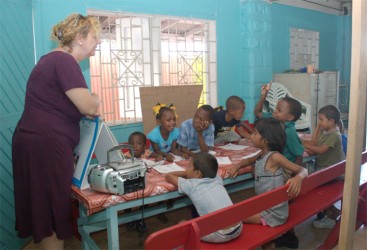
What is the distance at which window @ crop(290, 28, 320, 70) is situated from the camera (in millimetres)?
6495

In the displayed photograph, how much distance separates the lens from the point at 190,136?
9.88ft

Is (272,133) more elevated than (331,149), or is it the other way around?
(272,133)

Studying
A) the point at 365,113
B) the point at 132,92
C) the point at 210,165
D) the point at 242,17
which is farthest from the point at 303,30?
the point at 365,113

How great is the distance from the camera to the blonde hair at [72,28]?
1.92m

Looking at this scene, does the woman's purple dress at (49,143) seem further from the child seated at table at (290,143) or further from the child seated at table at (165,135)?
the child seated at table at (290,143)

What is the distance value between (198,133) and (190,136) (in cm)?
10

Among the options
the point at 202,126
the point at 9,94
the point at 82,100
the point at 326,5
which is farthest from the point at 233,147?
the point at 326,5

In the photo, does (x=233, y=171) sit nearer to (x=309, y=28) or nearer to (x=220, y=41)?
(x=220, y=41)

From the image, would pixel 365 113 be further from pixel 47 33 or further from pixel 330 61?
pixel 330 61

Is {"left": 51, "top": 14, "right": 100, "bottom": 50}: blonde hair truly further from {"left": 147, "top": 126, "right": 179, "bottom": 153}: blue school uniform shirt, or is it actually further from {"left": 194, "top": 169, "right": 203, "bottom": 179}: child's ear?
{"left": 147, "top": 126, "right": 179, "bottom": 153}: blue school uniform shirt

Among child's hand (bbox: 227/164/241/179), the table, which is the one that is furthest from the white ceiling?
the table

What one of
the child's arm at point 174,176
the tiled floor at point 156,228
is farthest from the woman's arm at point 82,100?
the tiled floor at point 156,228

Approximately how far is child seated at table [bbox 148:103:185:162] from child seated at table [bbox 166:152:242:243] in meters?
0.79

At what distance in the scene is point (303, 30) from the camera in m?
6.65
